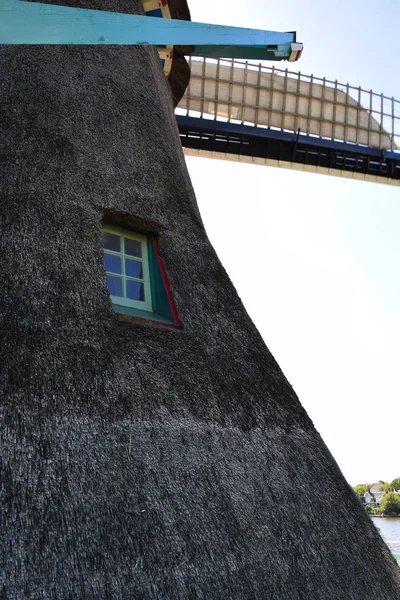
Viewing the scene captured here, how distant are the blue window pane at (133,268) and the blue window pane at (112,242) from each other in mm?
132

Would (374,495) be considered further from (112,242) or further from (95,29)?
(95,29)

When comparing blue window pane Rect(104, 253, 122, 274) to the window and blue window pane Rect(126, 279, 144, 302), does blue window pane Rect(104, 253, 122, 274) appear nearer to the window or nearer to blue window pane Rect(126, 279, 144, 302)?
the window

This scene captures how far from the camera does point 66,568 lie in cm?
334

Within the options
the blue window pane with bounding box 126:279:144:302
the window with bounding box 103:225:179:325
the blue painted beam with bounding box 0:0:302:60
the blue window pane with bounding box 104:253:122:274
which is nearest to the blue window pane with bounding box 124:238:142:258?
the window with bounding box 103:225:179:325

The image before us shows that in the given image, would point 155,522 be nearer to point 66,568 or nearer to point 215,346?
point 66,568

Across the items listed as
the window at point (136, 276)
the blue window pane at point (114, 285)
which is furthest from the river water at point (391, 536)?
the blue window pane at point (114, 285)

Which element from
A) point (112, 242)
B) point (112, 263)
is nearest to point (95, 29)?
point (112, 242)

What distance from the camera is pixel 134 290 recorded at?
548cm

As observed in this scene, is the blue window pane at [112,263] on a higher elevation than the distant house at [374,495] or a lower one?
higher

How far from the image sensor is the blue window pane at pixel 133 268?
5.56m

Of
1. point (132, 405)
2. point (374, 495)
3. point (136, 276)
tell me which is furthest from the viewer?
point (374, 495)

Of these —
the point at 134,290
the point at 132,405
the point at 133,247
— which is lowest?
the point at 132,405

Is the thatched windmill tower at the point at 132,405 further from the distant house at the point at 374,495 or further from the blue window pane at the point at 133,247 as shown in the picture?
the distant house at the point at 374,495

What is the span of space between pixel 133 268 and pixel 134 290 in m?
0.22
